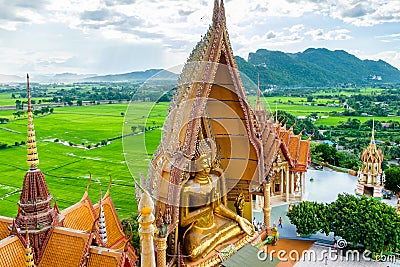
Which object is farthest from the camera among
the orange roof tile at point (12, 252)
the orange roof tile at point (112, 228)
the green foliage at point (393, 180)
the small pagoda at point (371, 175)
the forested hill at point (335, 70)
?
the forested hill at point (335, 70)

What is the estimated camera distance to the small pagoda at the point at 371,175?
16.8m

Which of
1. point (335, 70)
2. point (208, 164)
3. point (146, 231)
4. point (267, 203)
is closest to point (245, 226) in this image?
point (267, 203)

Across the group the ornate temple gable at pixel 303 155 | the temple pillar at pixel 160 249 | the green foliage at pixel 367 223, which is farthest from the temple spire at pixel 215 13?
the ornate temple gable at pixel 303 155

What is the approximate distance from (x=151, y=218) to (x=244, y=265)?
141 inches

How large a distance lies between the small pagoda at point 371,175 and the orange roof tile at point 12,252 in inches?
590

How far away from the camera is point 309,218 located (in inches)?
471

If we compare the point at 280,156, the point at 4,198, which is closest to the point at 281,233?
the point at 280,156

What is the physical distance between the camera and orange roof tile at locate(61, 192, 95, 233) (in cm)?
754

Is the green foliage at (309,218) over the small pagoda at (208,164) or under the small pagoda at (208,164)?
under

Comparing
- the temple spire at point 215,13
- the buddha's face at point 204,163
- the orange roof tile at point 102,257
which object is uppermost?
the temple spire at point 215,13

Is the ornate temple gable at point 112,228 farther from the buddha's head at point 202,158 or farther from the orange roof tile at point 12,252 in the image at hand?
the buddha's head at point 202,158

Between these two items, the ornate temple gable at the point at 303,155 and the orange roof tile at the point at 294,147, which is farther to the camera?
the orange roof tile at the point at 294,147

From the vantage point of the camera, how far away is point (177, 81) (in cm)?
715

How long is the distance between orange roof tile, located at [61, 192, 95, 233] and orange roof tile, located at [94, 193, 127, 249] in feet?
1.16
